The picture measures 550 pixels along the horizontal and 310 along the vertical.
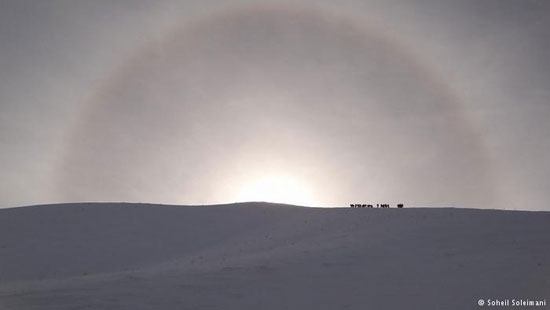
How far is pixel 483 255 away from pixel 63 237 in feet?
95.3

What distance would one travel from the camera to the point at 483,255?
22000 millimetres

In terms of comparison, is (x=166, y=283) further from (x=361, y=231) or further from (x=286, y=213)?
(x=286, y=213)

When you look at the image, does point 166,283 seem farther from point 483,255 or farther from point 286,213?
point 286,213

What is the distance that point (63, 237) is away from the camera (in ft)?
120

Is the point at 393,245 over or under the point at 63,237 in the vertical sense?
under

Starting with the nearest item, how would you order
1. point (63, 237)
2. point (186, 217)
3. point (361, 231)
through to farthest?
1. point (361, 231)
2. point (63, 237)
3. point (186, 217)

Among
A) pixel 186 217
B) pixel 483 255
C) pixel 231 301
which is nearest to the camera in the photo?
pixel 231 301

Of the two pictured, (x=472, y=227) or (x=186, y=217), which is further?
(x=186, y=217)

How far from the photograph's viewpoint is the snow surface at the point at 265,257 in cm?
1745

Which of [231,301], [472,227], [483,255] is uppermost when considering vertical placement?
[472,227]

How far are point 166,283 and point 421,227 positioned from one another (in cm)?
1615

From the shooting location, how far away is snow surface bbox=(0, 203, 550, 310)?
1745 cm

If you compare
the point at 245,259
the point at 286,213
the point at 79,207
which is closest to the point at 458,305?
the point at 245,259

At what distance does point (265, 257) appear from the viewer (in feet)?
82.1
